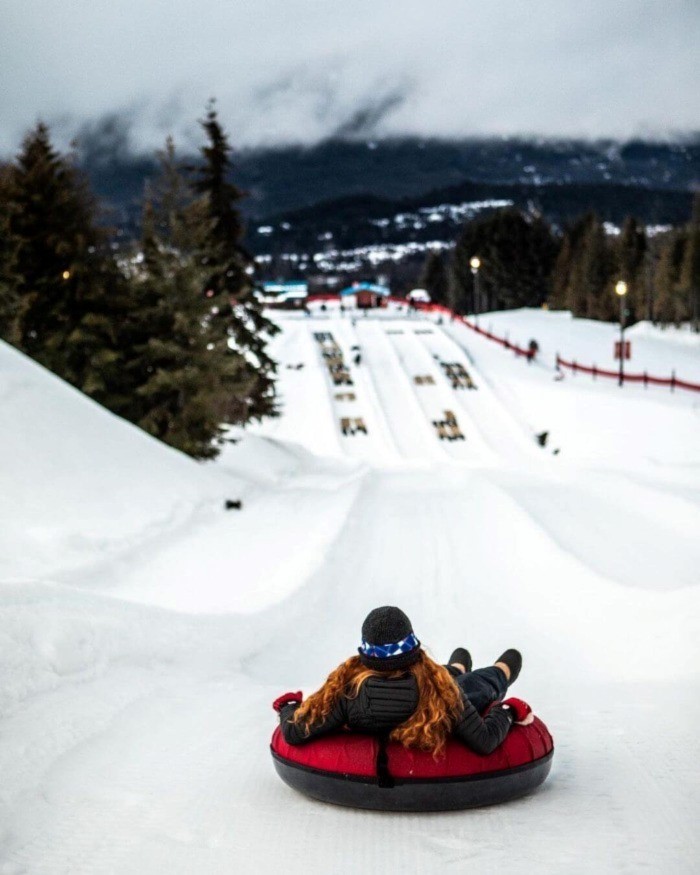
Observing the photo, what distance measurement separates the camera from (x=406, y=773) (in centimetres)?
423

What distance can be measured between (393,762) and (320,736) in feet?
1.46

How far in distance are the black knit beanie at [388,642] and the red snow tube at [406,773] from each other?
1.40 feet

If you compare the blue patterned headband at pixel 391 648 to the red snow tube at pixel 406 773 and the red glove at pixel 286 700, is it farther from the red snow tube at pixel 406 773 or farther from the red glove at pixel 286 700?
the red glove at pixel 286 700

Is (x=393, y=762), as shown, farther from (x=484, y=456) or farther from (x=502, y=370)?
(x=502, y=370)

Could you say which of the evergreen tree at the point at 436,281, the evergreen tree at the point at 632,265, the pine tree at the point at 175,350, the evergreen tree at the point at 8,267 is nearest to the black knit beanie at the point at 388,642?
the pine tree at the point at 175,350

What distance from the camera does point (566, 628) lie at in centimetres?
940

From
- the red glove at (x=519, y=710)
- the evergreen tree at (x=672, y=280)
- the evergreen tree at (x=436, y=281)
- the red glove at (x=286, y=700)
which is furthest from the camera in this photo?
the evergreen tree at (x=436, y=281)

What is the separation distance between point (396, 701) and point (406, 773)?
0.36 m

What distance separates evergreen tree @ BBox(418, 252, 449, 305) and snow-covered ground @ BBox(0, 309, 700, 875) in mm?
99599

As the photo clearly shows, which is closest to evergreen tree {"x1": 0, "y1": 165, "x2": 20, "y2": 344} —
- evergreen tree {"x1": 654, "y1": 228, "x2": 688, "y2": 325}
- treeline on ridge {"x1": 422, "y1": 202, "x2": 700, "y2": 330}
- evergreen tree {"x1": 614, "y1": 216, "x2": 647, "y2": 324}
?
treeline on ridge {"x1": 422, "y1": 202, "x2": 700, "y2": 330}

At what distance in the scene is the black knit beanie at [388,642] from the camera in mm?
4191

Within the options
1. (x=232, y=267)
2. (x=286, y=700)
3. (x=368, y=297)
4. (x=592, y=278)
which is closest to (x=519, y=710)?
(x=286, y=700)

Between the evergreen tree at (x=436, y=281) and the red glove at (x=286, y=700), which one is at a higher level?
the evergreen tree at (x=436, y=281)

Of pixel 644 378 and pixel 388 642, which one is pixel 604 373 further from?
pixel 388 642
